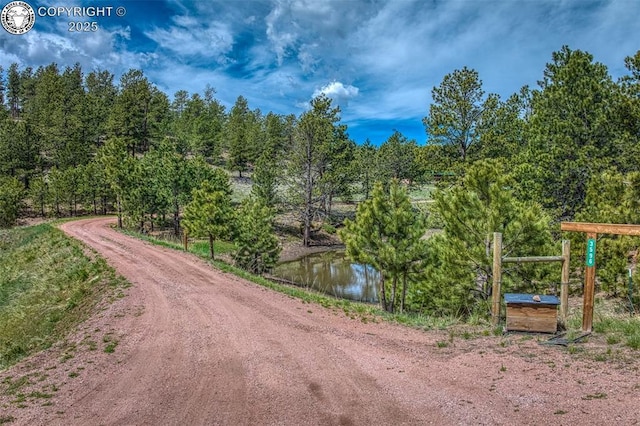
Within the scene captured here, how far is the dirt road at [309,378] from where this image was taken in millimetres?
6020

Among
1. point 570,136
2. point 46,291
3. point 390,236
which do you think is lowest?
point 46,291

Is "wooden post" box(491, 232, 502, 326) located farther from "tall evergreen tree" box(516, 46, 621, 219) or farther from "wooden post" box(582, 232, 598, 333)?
"tall evergreen tree" box(516, 46, 621, 219)

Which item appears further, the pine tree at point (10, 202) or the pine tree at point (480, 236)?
the pine tree at point (10, 202)

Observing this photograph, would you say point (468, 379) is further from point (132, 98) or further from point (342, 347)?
point (132, 98)

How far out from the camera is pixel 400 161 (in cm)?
6875

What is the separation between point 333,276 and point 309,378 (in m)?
25.9

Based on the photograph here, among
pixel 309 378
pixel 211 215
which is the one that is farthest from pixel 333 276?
pixel 309 378

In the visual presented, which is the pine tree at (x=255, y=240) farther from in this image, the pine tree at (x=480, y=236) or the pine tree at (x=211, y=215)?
the pine tree at (x=480, y=236)

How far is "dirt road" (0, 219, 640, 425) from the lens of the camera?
6020mm

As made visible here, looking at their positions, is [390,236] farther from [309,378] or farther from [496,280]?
[309,378]

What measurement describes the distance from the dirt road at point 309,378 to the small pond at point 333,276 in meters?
16.2

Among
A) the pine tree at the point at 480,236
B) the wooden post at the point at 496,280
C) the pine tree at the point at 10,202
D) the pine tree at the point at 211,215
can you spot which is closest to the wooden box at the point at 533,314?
the wooden post at the point at 496,280

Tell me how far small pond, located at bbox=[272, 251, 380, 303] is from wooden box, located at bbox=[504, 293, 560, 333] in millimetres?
16078

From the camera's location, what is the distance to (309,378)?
291 inches
